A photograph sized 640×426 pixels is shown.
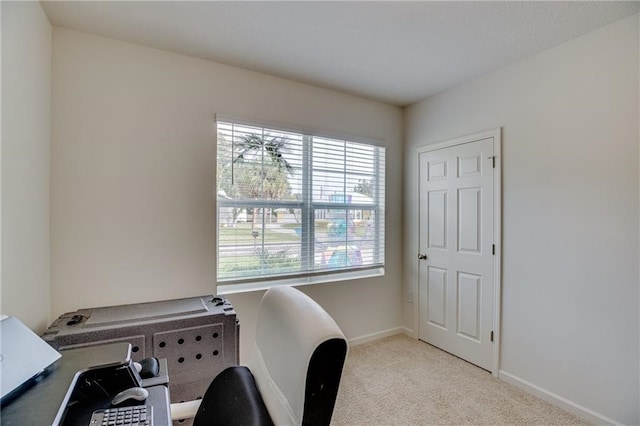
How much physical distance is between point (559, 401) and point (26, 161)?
3513mm

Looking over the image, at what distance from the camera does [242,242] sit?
2520 millimetres

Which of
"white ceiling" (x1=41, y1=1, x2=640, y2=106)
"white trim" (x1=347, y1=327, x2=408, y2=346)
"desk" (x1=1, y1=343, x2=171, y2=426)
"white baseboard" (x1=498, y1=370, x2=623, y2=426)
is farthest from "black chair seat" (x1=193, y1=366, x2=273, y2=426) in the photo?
"white baseboard" (x1=498, y1=370, x2=623, y2=426)

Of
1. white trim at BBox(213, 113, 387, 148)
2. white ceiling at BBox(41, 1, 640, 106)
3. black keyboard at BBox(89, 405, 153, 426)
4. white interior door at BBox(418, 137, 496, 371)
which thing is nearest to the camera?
black keyboard at BBox(89, 405, 153, 426)

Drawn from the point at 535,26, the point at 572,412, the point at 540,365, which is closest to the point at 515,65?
the point at 535,26

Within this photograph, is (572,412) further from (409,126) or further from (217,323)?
(409,126)

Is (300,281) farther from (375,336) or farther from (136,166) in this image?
(136,166)

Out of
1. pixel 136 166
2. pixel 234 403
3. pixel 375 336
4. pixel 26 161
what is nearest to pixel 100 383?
pixel 234 403

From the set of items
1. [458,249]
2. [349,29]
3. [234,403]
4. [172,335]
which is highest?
[349,29]

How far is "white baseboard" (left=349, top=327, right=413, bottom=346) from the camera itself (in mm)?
3047

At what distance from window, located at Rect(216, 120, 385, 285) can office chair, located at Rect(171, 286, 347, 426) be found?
140cm

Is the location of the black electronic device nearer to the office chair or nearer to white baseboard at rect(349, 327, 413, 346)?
the office chair

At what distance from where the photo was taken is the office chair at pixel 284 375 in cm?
72

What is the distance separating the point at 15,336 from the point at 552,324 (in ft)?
9.40

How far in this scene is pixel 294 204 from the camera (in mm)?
2738
